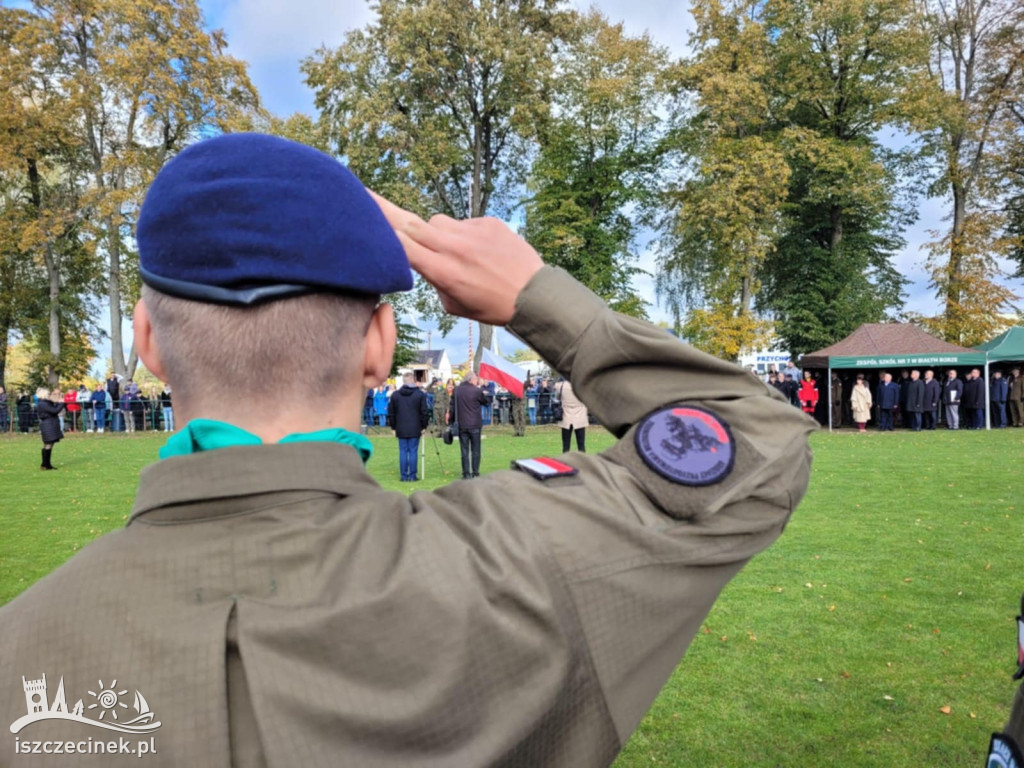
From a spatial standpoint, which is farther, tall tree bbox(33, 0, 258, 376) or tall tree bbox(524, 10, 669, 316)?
tall tree bbox(524, 10, 669, 316)

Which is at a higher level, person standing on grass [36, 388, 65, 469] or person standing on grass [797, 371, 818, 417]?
person standing on grass [797, 371, 818, 417]

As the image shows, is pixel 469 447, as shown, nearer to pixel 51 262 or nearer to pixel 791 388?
pixel 791 388

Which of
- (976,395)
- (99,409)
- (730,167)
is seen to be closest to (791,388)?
(976,395)

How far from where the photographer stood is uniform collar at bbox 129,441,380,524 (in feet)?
3.29

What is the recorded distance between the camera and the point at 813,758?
4.11 metres

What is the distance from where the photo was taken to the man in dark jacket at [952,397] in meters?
27.2

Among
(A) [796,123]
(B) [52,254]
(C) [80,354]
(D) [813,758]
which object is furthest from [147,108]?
(D) [813,758]

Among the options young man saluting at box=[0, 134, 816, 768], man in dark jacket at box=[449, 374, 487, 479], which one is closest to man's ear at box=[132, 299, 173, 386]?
young man saluting at box=[0, 134, 816, 768]

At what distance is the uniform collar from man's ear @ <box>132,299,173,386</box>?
18 centimetres

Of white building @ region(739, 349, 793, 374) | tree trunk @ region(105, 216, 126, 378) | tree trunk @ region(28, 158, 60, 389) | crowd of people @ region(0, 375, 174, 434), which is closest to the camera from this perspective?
crowd of people @ region(0, 375, 174, 434)

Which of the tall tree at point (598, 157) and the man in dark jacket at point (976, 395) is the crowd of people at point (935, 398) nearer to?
the man in dark jacket at point (976, 395)

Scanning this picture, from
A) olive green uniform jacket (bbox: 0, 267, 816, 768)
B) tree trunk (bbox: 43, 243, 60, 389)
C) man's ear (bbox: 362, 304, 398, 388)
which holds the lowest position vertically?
olive green uniform jacket (bbox: 0, 267, 816, 768)

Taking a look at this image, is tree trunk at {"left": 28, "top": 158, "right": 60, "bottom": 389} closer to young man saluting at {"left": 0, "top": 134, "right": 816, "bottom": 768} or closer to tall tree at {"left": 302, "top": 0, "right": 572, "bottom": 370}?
tall tree at {"left": 302, "top": 0, "right": 572, "bottom": 370}

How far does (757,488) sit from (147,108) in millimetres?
36871
